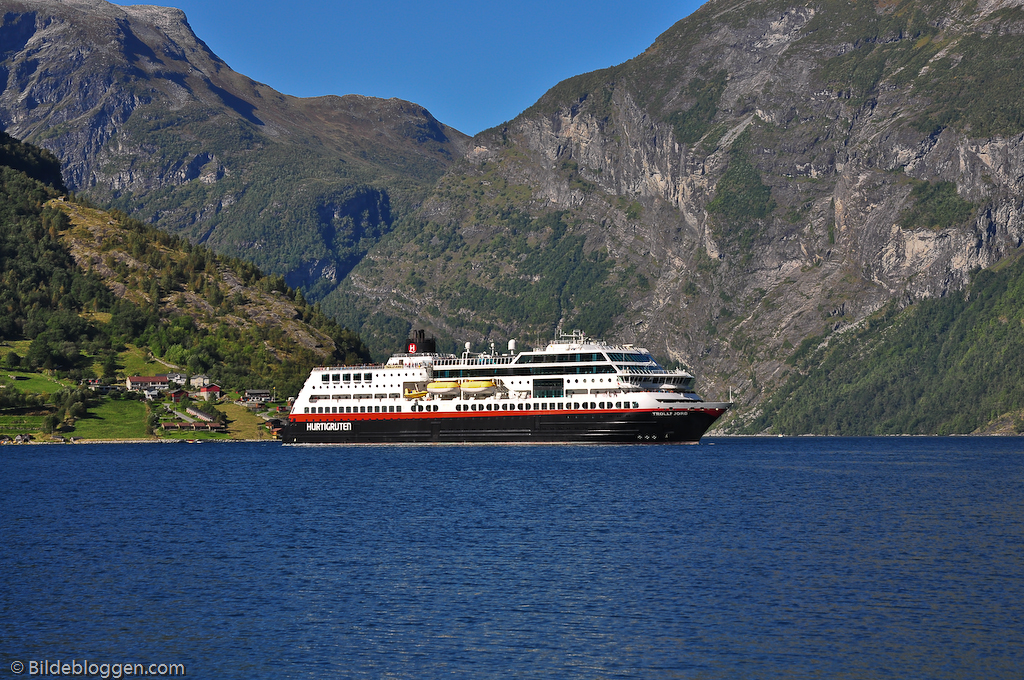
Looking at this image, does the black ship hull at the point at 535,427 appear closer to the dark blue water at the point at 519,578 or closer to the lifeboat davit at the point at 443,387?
the lifeboat davit at the point at 443,387

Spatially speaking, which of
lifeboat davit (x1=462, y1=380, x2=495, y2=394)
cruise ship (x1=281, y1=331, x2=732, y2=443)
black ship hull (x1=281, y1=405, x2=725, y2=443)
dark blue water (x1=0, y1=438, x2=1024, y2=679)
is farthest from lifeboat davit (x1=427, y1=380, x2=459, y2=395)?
dark blue water (x1=0, y1=438, x2=1024, y2=679)

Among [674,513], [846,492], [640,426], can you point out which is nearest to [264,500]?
[674,513]

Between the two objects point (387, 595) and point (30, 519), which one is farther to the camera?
point (30, 519)

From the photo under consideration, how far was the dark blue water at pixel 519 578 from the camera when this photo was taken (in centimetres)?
4928

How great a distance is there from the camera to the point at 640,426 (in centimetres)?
18038

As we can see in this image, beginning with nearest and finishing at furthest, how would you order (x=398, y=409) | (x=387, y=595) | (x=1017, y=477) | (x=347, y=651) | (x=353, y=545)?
1. (x=347, y=651)
2. (x=387, y=595)
3. (x=353, y=545)
4. (x=1017, y=477)
5. (x=398, y=409)

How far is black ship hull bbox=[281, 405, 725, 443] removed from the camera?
7146 inches

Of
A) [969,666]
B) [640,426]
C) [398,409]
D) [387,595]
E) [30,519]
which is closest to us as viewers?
[969,666]

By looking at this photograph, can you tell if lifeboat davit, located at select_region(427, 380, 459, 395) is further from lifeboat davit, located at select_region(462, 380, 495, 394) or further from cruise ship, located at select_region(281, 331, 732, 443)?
lifeboat davit, located at select_region(462, 380, 495, 394)

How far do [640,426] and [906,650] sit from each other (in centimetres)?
13091

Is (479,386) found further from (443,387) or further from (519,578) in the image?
(519,578)

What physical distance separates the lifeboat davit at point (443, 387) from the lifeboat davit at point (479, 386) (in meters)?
1.52

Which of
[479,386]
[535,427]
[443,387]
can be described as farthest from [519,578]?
[443,387]

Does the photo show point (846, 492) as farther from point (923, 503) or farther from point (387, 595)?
point (387, 595)
